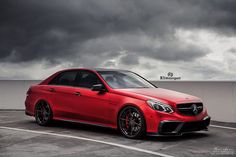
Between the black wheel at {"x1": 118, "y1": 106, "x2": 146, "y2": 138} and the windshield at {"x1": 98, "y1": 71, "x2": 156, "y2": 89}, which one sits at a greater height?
the windshield at {"x1": 98, "y1": 71, "x2": 156, "y2": 89}

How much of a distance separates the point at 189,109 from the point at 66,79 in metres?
3.51

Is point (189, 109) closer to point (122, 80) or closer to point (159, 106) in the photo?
point (159, 106)

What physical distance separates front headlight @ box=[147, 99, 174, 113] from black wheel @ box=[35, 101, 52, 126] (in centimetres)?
343

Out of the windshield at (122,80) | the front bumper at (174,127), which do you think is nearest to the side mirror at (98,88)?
the windshield at (122,80)

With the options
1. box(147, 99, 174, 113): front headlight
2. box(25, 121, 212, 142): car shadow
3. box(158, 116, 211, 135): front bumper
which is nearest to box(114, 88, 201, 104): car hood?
box(147, 99, 174, 113): front headlight

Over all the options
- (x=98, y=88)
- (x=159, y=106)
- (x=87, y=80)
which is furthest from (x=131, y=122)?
(x=87, y=80)

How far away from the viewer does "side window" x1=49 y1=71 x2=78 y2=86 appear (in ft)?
35.9

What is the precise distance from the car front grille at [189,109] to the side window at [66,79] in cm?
309

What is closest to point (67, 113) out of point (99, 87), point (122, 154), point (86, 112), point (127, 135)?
point (86, 112)

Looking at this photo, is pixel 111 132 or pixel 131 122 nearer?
pixel 131 122

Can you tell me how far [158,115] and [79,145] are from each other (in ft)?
5.59

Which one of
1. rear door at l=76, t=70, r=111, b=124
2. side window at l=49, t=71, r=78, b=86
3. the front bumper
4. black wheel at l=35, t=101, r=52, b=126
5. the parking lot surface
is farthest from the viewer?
black wheel at l=35, t=101, r=52, b=126

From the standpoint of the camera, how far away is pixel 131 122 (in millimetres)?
9078

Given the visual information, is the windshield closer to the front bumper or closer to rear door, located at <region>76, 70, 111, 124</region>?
rear door, located at <region>76, 70, 111, 124</region>
